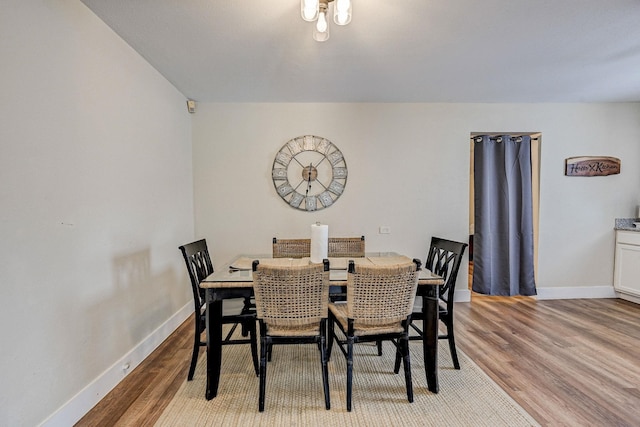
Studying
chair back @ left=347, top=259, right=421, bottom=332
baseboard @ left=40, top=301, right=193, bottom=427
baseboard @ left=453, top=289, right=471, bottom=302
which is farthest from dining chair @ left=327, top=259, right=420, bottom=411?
baseboard @ left=453, top=289, right=471, bottom=302

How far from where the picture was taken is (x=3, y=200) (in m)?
1.39

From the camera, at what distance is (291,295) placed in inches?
71.4

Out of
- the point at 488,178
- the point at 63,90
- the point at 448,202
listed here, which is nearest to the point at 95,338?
the point at 63,90

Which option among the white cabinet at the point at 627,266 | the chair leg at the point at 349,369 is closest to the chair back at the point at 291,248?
the chair leg at the point at 349,369

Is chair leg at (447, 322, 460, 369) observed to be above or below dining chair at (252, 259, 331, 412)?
below

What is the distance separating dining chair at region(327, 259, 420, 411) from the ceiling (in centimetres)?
164

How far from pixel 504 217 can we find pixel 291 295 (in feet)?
10.9

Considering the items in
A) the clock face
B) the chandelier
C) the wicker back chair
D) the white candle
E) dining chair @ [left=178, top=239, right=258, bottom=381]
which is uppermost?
the chandelier

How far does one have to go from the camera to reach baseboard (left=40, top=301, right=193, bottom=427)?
1699mm

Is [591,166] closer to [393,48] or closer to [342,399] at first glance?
[393,48]

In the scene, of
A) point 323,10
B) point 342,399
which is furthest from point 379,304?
point 323,10

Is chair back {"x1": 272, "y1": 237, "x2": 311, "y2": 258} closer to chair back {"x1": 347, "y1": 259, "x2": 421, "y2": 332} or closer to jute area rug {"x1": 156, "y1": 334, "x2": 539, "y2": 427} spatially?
jute area rug {"x1": 156, "y1": 334, "x2": 539, "y2": 427}

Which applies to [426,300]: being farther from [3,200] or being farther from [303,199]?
[3,200]

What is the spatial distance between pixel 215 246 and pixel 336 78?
7.89 feet
